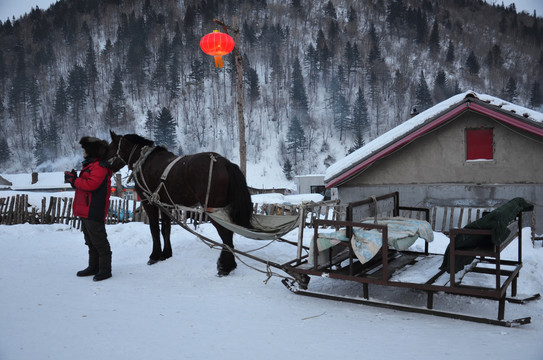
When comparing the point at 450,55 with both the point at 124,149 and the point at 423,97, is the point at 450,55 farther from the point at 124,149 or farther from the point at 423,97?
the point at 124,149

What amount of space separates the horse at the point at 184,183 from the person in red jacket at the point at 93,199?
1.44 feet

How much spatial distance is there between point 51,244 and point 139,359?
7.13 meters

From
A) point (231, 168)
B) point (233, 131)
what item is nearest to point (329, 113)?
point (233, 131)

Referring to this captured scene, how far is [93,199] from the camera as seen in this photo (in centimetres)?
562

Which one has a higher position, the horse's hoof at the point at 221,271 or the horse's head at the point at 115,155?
the horse's head at the point at 115,155

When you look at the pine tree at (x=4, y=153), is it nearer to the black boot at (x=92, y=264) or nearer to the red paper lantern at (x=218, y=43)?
the red paper lantern at (x=218, y=43)

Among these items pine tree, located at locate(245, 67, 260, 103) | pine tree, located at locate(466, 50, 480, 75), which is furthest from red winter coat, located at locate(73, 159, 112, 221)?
pine tree, located at locate(466, 50, 480, 75)

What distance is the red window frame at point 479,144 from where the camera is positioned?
9.62 metres

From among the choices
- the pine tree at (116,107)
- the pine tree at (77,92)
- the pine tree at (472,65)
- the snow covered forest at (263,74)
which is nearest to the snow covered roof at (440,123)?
the snow covered forest at (263,74)

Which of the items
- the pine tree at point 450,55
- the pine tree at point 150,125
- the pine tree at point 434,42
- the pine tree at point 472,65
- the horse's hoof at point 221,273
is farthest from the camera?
the pine tree at point 434,42

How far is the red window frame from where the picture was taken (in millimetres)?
9617

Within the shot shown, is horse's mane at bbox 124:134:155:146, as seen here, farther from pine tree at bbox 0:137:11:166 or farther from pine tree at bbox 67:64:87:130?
pine tree at bbox 67:64:87:130

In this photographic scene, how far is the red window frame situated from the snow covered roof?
0.64 m

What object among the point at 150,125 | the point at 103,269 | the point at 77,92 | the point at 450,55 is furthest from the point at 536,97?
the point at 77,92
